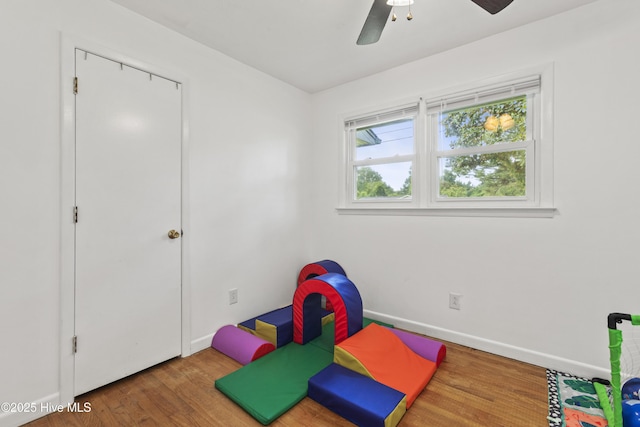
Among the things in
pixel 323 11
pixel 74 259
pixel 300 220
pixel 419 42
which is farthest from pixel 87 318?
pixel 419 42

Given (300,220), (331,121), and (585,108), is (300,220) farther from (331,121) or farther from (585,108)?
(585,108)

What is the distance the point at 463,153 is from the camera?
2.58 metres

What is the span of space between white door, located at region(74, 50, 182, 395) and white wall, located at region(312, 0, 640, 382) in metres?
2.01

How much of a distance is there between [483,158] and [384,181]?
944mm

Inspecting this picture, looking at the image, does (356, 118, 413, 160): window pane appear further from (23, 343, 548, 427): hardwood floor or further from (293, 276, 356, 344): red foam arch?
(23, 343, 548, 427): hardwood floor

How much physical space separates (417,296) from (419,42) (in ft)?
7.30

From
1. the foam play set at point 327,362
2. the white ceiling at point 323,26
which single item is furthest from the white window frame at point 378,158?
the foam play set at point 327,362

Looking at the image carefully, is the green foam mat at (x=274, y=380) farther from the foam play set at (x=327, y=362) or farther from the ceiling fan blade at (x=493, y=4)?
the ceiling fan blade at (x=493, y=4)

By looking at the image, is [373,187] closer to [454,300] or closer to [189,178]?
[454,300]

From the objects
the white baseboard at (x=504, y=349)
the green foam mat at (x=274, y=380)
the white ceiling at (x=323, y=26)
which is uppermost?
the white ceiling at (x=323, y=26)

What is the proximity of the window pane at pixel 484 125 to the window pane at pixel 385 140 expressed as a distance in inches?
12.9

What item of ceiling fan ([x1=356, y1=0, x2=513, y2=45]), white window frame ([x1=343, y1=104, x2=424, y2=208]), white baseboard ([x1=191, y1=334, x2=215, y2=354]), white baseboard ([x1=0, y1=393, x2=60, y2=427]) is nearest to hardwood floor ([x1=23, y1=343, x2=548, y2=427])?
white baseboard ([x1=0, y1=393, x2=60, y2=427])

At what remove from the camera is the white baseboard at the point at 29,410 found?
1610mm

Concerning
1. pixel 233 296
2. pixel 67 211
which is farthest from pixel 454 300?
pixel 67 211
